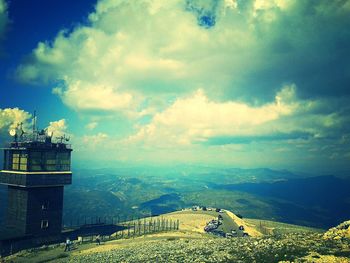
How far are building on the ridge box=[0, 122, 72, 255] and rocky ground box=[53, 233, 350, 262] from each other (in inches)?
1304

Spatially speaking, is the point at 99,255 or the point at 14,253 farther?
the point at 14,253

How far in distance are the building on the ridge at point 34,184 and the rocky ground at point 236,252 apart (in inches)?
1304

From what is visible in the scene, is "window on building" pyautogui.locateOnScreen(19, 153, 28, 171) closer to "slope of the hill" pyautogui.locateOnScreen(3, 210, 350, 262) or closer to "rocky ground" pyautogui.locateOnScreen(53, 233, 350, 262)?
"slope of the hill" pyautogui.locateOnScreen(3, 210, 350, 262)

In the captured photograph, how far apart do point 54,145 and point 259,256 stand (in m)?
72.2

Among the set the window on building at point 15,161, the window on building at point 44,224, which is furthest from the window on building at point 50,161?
the window on building at point 44,224

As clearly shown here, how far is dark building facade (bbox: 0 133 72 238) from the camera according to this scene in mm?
86312

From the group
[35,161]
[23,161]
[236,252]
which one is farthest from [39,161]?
[236,252]

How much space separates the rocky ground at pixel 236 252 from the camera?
1615 inches

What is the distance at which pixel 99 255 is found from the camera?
57406 millimetres

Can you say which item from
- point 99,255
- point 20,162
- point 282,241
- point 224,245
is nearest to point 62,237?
point 20,162

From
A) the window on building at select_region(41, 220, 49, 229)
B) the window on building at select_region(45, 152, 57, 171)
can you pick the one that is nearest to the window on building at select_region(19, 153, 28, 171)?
the window on building at select_region(45, 152, 57, 171)

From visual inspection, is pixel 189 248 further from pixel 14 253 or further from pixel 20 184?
pixel 20 184

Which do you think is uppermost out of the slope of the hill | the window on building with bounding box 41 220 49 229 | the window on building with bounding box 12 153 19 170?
the window on building with bounding box 12 153 19 170

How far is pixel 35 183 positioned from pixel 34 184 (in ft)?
1.27
